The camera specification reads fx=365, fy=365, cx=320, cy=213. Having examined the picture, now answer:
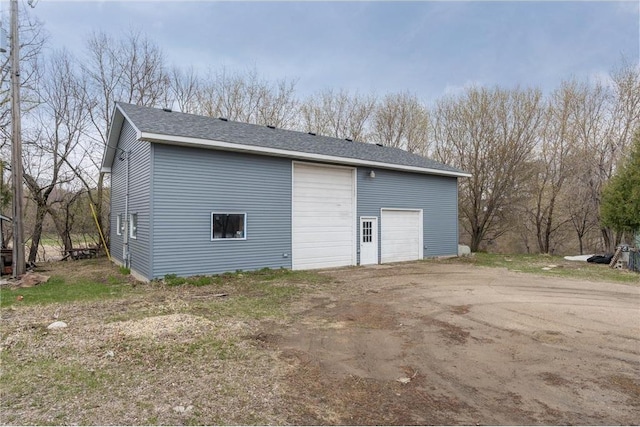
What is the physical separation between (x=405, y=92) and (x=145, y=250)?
60.9ft

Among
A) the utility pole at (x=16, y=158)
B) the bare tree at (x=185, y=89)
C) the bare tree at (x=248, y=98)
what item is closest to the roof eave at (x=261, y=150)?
the utility pole at (x=16, y=158)

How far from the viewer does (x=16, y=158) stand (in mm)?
9898

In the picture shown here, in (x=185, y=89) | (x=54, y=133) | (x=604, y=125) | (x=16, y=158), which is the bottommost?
(x=16, y=158)

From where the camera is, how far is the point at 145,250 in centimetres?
922

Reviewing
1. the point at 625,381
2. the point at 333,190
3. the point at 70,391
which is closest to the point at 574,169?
the point at 333,190

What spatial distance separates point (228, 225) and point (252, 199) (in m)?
1.01

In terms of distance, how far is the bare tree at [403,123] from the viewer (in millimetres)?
22625

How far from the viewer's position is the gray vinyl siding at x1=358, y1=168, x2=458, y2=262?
13.0 meters

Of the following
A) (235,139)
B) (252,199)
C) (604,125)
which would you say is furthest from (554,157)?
(235,139)

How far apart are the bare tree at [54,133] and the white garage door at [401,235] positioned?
1378 centimetres

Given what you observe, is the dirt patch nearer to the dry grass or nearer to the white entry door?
the dry grass

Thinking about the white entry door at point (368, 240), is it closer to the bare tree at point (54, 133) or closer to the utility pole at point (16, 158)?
the utility pole at point (16, 158)

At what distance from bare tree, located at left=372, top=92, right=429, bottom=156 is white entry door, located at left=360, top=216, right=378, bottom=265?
11116mm

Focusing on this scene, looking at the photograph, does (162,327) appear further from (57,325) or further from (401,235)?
(401,235)
